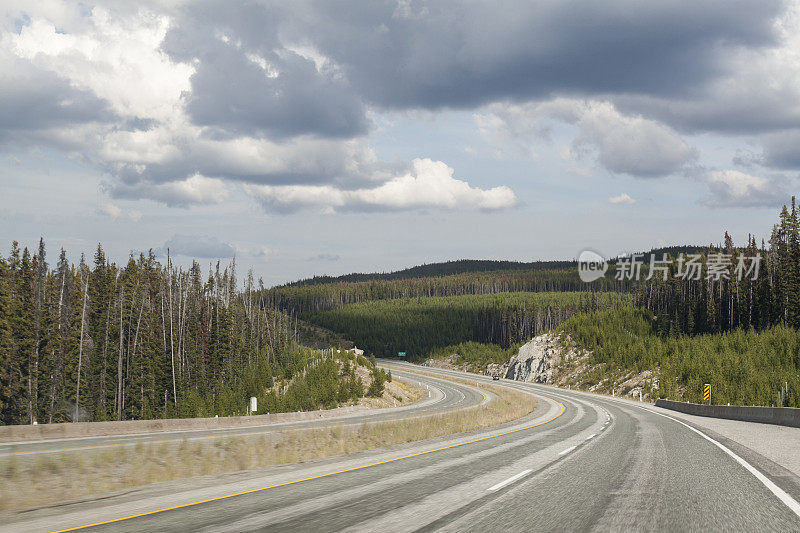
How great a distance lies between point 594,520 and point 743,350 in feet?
265

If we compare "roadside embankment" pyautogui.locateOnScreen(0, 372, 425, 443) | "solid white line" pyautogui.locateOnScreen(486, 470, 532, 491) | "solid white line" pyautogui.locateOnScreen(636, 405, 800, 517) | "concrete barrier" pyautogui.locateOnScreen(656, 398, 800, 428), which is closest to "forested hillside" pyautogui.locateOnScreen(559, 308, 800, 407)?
"concrete barrier" pyautogui.locateOnScreen(656, 398, 800, 428)

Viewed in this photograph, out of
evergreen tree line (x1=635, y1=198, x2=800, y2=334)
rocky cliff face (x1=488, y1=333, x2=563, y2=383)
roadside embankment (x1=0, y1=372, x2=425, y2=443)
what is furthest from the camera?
rocky cliff face (x1=488, y1=333, x2=563, y2=383)

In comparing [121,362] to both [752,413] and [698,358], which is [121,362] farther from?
[698,358]

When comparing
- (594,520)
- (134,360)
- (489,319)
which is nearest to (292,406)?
(134,360)

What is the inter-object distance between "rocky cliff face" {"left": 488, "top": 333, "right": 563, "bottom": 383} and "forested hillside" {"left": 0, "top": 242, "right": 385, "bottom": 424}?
116ft

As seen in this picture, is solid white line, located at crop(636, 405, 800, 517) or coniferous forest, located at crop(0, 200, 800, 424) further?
coniferous forest, located at crop(0, 200, 800, 424)

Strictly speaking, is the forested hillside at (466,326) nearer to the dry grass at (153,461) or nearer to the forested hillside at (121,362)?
the forested hillside at (121,362)

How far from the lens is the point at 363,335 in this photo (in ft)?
614

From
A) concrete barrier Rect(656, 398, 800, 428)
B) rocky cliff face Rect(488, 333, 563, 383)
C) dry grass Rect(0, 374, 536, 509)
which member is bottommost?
rocky cliff face Rect(488, 333, 563, 383)

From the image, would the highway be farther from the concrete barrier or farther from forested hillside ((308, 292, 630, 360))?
forested hillside ((308, 292, 630, 360))

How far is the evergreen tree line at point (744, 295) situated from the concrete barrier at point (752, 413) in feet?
168

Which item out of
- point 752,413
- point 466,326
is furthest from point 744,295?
point 466,326

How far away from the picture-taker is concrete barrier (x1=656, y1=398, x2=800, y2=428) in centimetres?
2454

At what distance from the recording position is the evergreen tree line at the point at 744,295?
80.8 meters
